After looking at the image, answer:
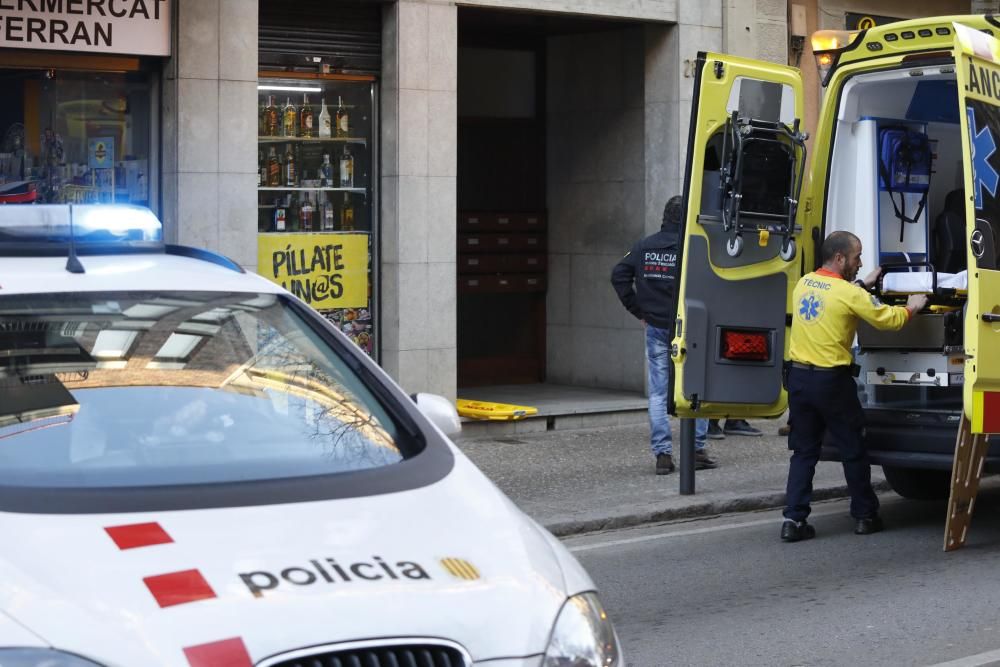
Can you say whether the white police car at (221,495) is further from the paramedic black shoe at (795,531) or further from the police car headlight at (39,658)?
the paramedic black shoe at (795,531)

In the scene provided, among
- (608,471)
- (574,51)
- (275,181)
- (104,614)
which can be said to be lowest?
(608,471)

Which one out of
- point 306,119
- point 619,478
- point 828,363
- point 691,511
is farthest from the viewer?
point 306,119

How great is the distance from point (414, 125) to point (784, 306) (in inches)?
174

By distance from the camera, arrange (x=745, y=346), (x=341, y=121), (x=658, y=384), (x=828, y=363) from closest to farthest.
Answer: (x=828, y=363) < (x=745, y=346) < (x=658, y=384) < (x=341, y=121)

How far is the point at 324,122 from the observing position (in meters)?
12.8

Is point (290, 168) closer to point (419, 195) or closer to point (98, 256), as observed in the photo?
point (419, 195)

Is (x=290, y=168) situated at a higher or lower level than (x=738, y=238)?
higher

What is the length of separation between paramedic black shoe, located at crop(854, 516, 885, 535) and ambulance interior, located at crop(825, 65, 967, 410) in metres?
0.72

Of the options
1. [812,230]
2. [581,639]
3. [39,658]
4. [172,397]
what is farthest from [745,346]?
[39,658]

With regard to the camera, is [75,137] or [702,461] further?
[75,137]

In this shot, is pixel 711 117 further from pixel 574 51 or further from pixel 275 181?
pixel 574 51

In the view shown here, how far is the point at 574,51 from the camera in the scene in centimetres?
1534

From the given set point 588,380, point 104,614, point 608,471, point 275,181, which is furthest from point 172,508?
point 588,380

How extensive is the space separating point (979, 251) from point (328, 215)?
631 centimetres
